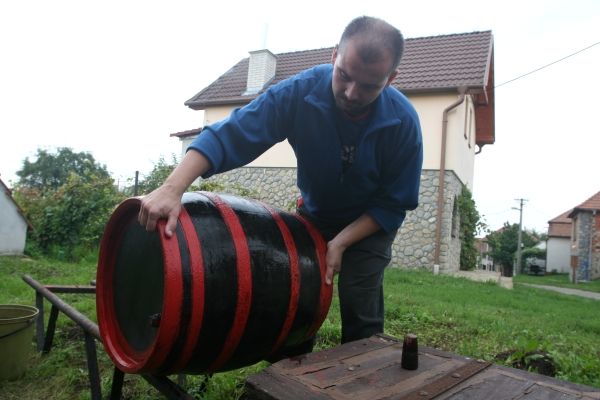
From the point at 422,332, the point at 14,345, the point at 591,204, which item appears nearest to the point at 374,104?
the point at 14,345

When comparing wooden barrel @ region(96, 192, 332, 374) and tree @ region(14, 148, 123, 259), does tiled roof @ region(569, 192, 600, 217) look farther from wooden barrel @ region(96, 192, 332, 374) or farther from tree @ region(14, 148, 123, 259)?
wooden barrel @ region(96, 192, 332, 374)

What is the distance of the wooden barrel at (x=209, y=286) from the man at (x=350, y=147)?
0.60 feet

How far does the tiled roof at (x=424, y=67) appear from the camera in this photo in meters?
12.0

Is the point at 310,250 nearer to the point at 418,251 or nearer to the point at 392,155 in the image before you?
the point at 392,155

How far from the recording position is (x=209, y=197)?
1911 millimetres

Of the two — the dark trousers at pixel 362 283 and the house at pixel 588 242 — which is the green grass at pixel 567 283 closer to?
the house at pixel 588 242

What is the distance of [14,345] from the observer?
3061 mm

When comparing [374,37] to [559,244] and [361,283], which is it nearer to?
[361,283]

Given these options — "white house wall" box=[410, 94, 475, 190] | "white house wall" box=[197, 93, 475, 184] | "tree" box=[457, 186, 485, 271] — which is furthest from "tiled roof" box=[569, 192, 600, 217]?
"white house wall" box=[410, 94, 475, 190]

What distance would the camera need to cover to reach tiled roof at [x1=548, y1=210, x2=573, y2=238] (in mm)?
41438

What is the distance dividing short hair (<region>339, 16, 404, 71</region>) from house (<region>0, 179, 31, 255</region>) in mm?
9921

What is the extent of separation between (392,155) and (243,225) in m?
0.78

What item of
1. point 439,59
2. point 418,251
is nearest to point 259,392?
point 418,251

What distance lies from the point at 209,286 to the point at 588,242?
27.6 meters
